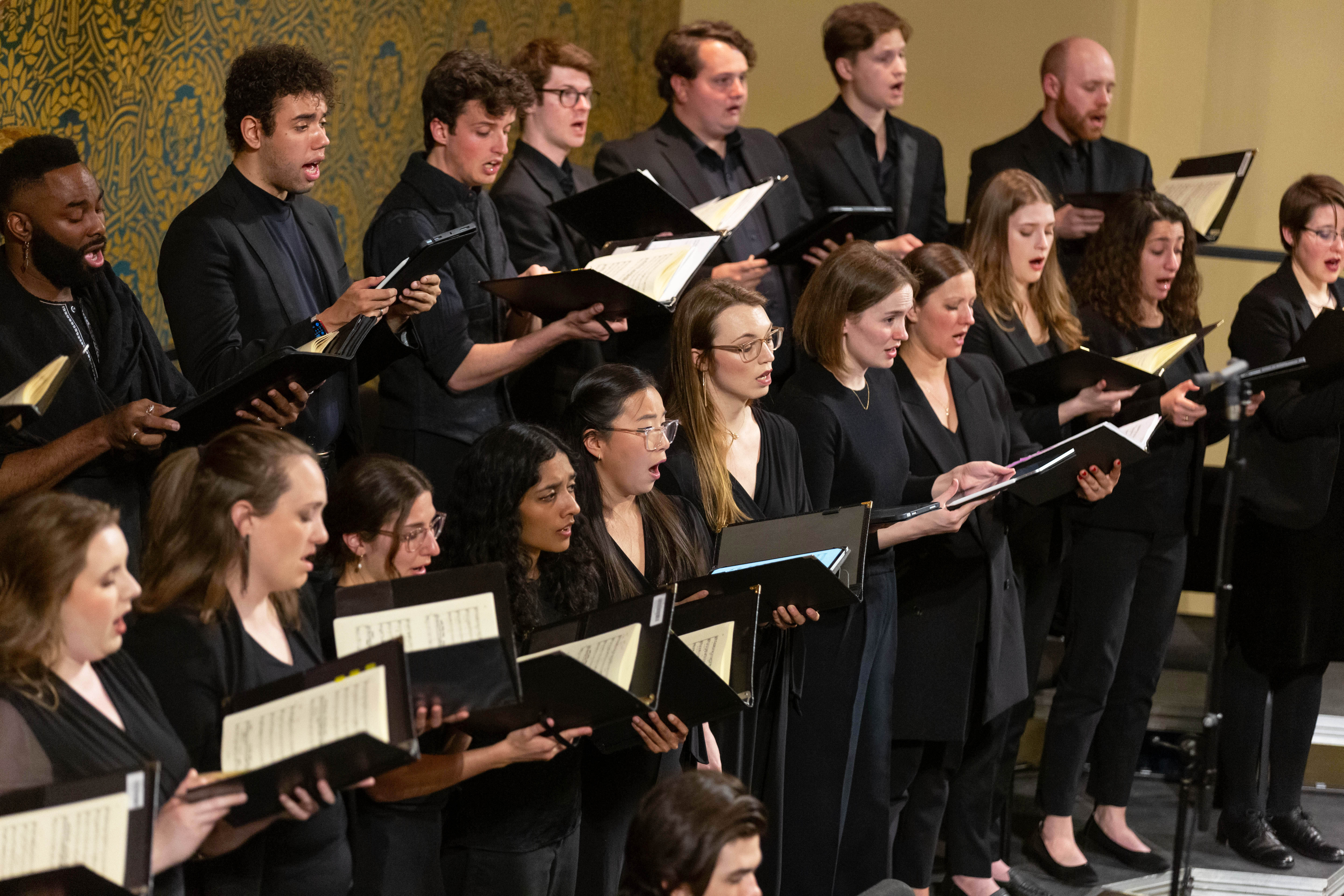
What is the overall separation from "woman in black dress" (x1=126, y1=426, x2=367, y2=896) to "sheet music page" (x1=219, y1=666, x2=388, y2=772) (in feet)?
0.51

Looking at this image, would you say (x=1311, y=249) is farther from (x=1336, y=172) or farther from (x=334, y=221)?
(x=334, y=221)

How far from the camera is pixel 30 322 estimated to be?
2875 mm

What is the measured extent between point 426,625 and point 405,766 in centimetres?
27

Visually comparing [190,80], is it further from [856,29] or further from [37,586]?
[37,586]

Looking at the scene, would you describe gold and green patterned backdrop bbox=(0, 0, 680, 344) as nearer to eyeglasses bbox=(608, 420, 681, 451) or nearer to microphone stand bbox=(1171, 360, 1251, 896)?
eyeglasses bbox=(608, 420, 681, 451)

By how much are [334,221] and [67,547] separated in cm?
160

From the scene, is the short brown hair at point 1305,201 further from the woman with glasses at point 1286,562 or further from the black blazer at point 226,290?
the black blazer at point 226,290

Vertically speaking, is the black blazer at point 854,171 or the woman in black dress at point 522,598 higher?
the black blazer at point 854,171

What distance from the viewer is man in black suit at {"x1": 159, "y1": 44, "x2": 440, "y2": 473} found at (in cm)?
313

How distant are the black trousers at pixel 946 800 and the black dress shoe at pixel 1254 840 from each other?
0.85 m

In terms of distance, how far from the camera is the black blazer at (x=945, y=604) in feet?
12.4

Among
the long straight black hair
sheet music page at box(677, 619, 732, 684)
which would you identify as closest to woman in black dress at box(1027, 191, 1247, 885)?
the long straight black hair

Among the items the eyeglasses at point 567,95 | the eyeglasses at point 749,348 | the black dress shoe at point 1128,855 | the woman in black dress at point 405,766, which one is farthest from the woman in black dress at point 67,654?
the black dress shoe at point 1128,855

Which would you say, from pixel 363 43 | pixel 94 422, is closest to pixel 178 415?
pixel 94 422
